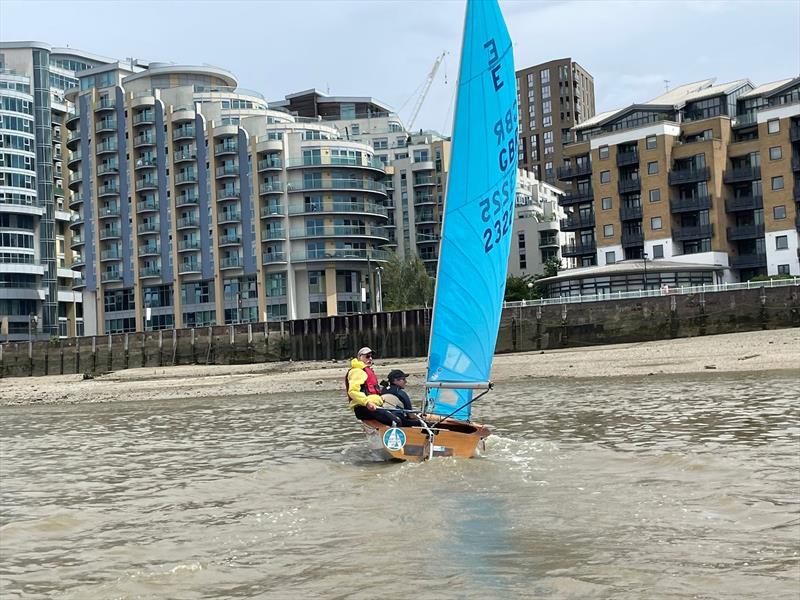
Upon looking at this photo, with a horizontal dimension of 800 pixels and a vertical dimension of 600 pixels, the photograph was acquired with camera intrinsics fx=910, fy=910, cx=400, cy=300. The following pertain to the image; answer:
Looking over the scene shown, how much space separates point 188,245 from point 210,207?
5.61 m

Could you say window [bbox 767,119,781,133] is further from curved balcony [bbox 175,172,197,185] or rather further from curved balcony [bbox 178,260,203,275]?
curved balcony [bbox 178,260,203,275]

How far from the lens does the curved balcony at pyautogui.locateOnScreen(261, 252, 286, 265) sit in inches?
4085

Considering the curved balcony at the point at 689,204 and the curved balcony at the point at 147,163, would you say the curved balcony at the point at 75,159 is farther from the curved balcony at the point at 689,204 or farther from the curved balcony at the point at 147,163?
the curved balcony at the point at 689,204

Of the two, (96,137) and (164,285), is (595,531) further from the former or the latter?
(96,137)

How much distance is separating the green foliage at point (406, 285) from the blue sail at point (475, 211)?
84958 millimetres

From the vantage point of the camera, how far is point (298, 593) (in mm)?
8586

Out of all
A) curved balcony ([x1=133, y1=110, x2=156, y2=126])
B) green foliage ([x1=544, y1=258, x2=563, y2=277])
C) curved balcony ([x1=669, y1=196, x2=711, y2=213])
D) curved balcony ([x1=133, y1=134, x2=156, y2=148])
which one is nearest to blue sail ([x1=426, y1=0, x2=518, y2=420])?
curved balcony ([x1=669, y1=196, x2=711, y2=213])

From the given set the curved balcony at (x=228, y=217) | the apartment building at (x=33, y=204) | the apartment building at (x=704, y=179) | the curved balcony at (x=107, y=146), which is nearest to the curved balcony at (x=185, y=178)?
the curved balcony at (x=228, y=217)

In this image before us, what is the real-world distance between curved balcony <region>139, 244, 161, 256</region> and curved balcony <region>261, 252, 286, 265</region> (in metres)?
15.3

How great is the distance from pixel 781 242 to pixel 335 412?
200ft

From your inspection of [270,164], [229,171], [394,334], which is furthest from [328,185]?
[394,334]

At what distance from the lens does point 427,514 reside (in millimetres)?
12289

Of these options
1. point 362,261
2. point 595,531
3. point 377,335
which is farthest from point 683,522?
point 362,261

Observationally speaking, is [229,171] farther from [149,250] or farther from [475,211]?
[475,211]
